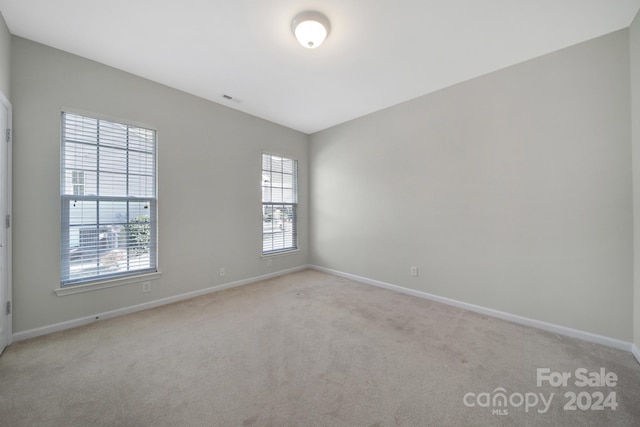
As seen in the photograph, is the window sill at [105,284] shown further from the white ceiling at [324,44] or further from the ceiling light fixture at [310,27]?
the ceiling light fixture at [310,27]

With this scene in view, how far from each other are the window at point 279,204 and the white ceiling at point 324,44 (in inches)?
59.7

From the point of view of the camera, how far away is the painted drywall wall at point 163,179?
221 centimetres

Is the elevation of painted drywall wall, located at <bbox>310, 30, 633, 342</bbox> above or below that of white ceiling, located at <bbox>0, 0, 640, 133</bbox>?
below

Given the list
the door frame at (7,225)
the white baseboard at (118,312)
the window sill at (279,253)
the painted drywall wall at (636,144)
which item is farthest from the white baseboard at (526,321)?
the door frame at (7,225)

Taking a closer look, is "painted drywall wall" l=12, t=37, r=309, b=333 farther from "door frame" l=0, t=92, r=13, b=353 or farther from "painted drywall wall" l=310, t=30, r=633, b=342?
"painted drywall wall" l=310, t=30, r=633, b=342

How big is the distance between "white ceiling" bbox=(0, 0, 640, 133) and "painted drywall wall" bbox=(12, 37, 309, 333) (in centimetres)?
28

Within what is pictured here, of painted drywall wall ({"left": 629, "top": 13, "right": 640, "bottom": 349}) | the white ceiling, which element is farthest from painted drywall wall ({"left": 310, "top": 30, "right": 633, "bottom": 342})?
the white ceiling

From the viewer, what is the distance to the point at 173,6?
1.84m

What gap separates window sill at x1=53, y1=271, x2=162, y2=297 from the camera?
236 centimetres

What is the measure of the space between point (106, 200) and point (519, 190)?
455 cm

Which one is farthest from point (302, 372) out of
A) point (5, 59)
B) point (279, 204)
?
point (5, 59)

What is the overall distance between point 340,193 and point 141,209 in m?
2.96

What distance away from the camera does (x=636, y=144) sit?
75.7 inches

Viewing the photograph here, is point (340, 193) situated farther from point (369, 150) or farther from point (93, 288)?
A: point (93, 288)
